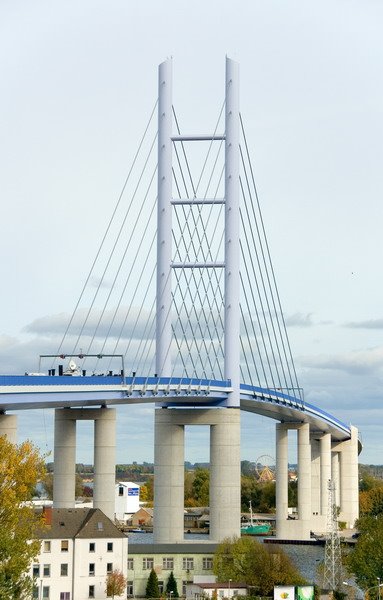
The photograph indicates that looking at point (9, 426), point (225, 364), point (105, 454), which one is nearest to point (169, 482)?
point (105, 454)

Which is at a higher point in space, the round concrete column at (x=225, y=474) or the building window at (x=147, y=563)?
the round concrete column at (x=225, y=474)

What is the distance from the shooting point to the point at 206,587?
8438cm

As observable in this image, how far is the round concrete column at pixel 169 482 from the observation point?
105 m

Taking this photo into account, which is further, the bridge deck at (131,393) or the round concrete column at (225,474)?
the round concrete column at (225,474)

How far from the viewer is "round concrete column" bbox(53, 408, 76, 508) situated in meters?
98.6

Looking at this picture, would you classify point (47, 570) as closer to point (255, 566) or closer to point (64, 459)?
point (255, 566)

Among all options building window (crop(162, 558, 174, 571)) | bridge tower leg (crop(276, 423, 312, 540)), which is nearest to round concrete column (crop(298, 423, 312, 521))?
bridge tower leg (crop(276, 423, 312, 540))

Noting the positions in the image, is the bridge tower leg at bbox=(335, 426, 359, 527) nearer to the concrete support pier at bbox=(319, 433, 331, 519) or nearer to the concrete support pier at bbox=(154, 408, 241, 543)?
the concrete support pier at bbox=(319, 433, 331, 519)

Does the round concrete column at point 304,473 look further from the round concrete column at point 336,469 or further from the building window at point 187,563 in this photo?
the building window at point 187,563

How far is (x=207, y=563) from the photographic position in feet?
314

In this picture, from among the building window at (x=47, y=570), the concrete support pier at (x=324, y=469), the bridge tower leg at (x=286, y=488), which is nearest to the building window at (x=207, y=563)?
the building window at (x=47, y=570)

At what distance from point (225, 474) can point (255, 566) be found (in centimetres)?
1861

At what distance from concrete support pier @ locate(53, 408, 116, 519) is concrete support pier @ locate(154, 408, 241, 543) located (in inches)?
292

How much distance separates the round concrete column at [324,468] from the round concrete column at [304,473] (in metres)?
11.7
